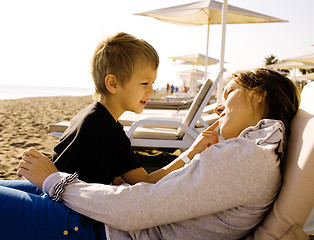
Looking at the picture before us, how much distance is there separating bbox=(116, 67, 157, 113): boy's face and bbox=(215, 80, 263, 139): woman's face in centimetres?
58

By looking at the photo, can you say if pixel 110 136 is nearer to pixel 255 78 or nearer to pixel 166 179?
pixel 166 179

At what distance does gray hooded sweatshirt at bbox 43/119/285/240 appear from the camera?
3.46 ft

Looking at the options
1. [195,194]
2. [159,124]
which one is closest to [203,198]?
[195,194]

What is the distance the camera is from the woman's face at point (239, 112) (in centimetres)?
134

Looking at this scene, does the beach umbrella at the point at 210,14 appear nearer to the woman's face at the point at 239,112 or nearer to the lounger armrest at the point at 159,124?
the lounger armrest at the point at 159,124

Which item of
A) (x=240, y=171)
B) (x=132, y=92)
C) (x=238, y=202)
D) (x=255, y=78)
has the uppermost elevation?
(x=255, y=78)

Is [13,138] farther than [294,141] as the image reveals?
Yes

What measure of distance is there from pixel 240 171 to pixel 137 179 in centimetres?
67

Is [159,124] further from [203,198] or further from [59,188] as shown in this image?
[203,198]

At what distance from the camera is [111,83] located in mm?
1737

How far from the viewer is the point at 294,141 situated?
1233 millimetres

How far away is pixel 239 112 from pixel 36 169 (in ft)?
3.02

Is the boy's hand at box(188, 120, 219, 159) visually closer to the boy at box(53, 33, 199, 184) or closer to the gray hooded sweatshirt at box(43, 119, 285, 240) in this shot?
the boy at box(53, 33, 199, 184)

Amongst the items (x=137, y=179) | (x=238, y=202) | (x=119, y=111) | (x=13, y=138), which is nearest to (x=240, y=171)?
(x=238, y=202)
